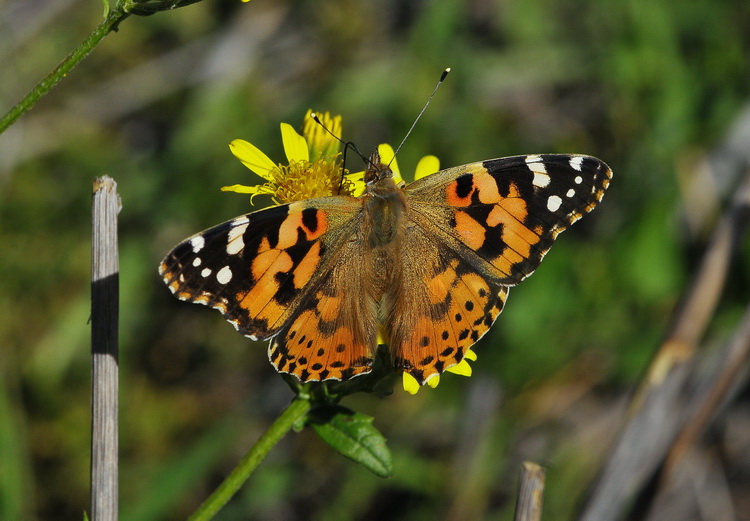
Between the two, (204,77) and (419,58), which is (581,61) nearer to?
(419,58)

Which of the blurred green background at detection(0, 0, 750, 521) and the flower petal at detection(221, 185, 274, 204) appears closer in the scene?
the flower petal at detection(221, 185, 274, 204)

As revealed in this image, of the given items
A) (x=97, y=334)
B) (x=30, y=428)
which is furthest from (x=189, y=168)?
(x=97, y=334)

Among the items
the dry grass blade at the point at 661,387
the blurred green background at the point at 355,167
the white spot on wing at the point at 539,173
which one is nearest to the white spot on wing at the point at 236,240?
the white spot on wing at the point at 539,173

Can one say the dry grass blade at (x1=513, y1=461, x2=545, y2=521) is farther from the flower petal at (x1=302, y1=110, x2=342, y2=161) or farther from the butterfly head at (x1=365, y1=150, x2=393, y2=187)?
the flower petal at (x1=302, y1=110, x2=342, y2=161)

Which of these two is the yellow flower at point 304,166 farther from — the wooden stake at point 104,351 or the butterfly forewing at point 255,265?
the wooden stake at point 104,351

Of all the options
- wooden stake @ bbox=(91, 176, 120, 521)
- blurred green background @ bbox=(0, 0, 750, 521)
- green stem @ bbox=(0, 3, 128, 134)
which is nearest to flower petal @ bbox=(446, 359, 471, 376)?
wooden stake @ bbox=(91, 176, 120, 521)

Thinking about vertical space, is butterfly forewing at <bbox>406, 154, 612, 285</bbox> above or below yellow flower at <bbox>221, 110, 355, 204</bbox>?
below

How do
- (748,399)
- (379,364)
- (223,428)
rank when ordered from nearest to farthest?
(379,364) < (223,428) < (748,399)
